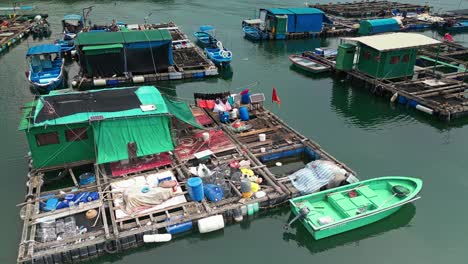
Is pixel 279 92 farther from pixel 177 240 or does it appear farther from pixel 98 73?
pixel 177 240

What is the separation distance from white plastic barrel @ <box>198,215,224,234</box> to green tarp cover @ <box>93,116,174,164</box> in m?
6.34

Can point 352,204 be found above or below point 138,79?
below

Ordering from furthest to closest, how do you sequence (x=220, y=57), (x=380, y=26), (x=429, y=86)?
(x=380, y=26) → (x=220, y=57) → (x=429, y=86)

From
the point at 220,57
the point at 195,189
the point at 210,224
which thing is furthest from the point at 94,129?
the point at 220,57

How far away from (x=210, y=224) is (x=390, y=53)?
2803 cm

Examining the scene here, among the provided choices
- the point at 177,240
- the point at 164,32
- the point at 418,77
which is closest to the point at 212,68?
the point at 164,32

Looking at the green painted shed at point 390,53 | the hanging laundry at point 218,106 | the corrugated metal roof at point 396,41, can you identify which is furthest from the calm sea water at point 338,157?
the hanging laundry at point 218,106

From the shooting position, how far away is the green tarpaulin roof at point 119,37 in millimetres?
38594

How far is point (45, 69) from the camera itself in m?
40.3

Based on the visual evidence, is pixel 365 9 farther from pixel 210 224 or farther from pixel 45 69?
pixel 210 224

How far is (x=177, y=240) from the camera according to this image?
63.2ft

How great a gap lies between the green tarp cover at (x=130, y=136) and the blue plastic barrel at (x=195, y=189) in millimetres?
4206

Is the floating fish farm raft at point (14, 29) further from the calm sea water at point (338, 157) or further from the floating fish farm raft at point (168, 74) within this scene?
the floating fish farm raft at point (168, 74)

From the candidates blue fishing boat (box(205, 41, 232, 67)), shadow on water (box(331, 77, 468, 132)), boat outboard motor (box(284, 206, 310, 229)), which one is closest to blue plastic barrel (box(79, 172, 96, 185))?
boat outboard motor (box(284, 206, 310, 229))
